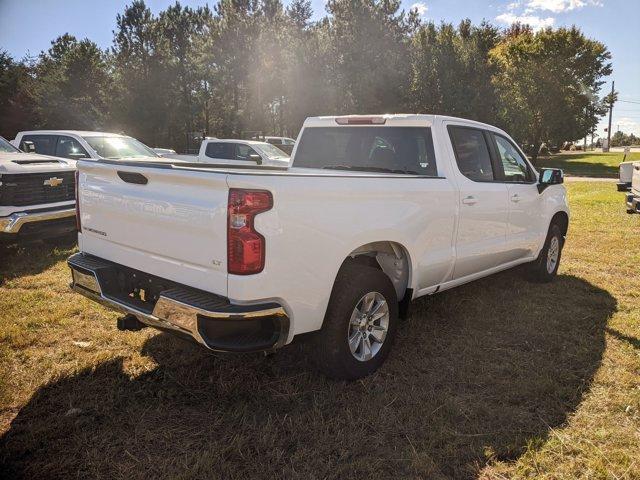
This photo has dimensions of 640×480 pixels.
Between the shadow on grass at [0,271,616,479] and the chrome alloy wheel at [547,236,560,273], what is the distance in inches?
66.1

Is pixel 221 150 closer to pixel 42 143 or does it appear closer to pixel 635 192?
pixel 42 143

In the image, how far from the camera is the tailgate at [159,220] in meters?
2.66

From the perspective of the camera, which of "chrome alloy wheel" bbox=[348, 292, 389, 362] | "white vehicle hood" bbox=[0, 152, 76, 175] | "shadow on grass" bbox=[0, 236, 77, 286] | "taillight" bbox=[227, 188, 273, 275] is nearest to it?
"taillight" bbox=[227, 188, 273, 275]

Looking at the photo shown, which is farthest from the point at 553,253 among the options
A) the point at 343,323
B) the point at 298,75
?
the point at 298,75

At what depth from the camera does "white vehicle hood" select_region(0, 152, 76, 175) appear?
6.67 metres

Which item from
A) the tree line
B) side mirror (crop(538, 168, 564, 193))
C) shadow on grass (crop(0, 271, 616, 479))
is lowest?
shadow on grass (crop(0, 271, 616, 479))

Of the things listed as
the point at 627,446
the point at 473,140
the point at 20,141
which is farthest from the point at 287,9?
the point at 627,446

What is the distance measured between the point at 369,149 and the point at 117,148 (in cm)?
659

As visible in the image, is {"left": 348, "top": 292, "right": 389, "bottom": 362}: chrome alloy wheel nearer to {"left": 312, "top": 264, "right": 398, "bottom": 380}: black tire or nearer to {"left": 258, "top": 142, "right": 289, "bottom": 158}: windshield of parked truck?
{"left": 312, "top": 264, "right": 398, "bottom": 380}: black tire

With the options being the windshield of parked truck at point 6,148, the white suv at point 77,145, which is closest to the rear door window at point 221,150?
the white suv at point 77,145

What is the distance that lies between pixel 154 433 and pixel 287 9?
4279 centimetres

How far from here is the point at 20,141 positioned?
370 inches

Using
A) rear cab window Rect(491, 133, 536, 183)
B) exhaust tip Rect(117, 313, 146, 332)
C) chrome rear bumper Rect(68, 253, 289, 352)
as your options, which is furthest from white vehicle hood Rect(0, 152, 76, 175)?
rear cab window Rect(491, 133, 536, 183)

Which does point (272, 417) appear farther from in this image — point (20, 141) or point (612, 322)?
point (20, 141)
